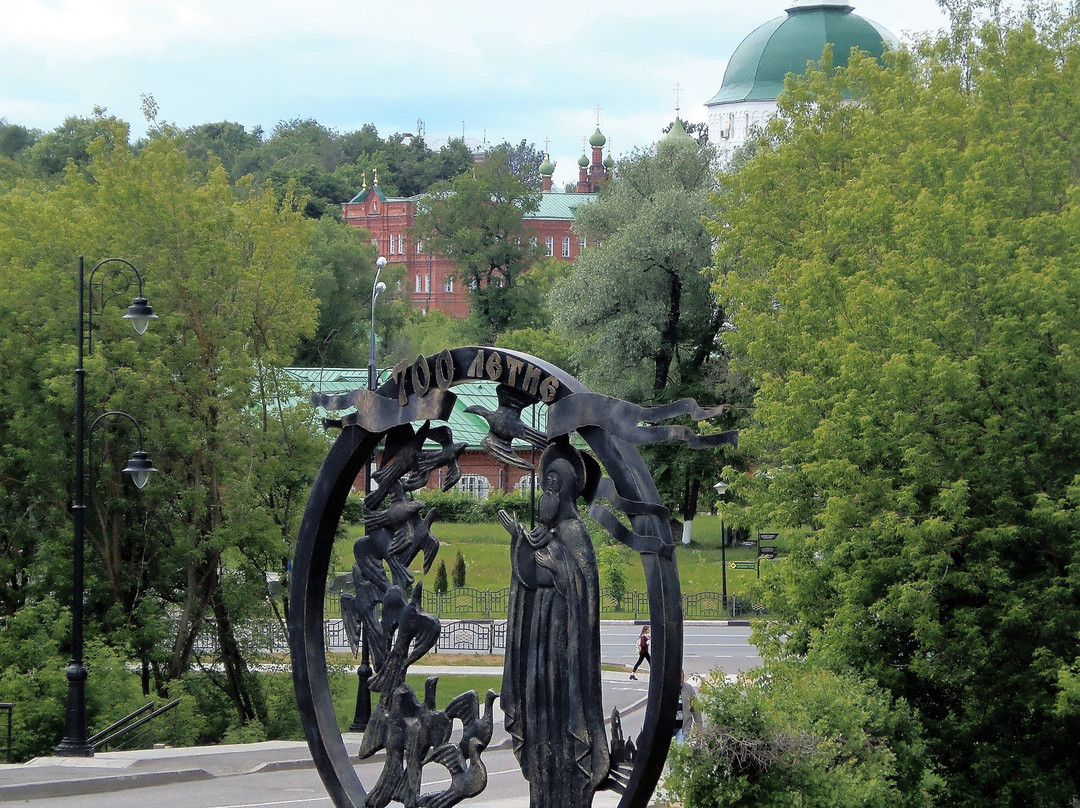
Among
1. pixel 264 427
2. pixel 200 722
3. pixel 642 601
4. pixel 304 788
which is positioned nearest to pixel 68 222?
pixel 264 427

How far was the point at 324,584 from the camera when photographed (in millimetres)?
11766

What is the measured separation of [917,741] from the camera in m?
16.8

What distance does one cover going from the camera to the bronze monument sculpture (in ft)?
30.1

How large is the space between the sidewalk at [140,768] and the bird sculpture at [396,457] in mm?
5599

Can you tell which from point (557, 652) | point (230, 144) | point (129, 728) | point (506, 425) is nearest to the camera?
point (557, 652)

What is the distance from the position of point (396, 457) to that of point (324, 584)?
1.56 meters

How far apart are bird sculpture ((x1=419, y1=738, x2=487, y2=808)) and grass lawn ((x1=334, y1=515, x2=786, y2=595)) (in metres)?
28.1

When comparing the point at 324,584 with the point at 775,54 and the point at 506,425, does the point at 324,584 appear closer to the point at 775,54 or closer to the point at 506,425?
the point at 506,425

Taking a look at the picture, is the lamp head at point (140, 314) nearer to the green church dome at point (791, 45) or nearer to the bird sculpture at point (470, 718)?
the bird sculpture at point (470, 718)

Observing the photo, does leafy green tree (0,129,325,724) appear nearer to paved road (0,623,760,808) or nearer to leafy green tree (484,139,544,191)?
paved road (0,623,760,808)

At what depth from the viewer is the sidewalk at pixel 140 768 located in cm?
1645

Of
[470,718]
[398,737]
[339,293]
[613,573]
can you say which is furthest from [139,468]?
[339,293]

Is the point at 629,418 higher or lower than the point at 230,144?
lower

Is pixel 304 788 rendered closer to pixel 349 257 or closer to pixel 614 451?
pixel 614 451
